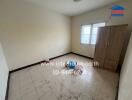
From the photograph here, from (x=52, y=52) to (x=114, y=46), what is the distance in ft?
8.83

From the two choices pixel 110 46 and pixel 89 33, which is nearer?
pixel 110 46

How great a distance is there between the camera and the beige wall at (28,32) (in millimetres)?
2168

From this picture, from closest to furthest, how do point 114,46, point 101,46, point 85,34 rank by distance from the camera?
point 114,46, point 101,46, point 85,34

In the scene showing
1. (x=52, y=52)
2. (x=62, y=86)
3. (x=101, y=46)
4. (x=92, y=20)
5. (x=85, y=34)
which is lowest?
(x=62, y=86)

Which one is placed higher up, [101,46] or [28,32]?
[28,32]

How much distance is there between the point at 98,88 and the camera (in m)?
1.74

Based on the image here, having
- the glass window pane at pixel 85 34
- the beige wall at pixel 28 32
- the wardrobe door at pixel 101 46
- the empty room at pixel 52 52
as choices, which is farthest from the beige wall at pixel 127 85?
the beige wall at pixel 28 32

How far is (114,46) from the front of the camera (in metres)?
2.31

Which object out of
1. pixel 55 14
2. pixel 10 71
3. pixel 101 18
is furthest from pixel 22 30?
pixel 101 18

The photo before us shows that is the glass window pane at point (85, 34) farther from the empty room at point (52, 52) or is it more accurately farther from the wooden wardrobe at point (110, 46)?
the wooden wardrobe at point (110, 46)

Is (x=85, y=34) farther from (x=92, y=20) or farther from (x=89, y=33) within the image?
(x=92, y=20)

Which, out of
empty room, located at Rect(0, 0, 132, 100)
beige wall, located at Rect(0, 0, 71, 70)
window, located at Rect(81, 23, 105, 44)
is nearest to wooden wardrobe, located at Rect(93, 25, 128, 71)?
empty room, located at Rect(0, 0, 132, 100)

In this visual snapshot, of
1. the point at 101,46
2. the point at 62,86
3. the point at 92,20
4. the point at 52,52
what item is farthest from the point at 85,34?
the point at 62,86

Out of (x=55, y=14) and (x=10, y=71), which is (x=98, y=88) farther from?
(x=55, y=14)
